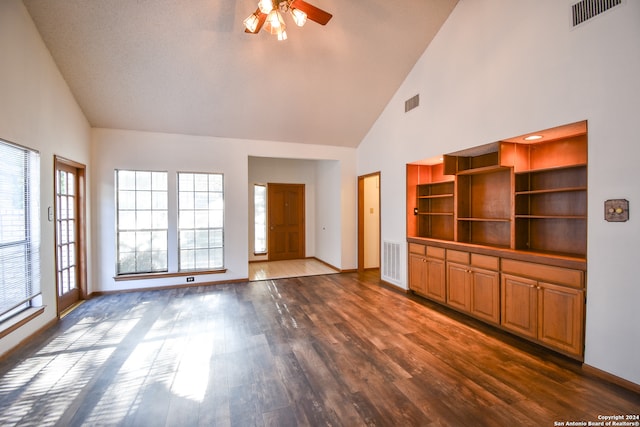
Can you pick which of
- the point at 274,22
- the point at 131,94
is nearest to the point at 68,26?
the point at 131,94

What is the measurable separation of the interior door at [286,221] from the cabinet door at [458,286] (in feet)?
15.8

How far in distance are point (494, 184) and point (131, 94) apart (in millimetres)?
5378

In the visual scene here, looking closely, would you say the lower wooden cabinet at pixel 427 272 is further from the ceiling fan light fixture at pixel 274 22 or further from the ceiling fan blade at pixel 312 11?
the ceiling fan light fixture at pixel 274 22

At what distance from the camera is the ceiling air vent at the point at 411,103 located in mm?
4500

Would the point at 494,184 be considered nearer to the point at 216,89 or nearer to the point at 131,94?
the point at 216,89

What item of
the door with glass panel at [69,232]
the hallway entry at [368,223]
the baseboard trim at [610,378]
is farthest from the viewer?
the hallway entry at [368,223]

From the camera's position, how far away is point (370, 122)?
5637 millimetres

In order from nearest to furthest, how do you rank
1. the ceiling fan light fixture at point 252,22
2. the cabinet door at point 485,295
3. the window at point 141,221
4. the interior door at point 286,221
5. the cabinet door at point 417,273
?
the ceiling fan light fixture at point 252,22, the cabinet door at point 485,295, the cabinet door at point 417,273, the window at point 141,221, the interior door at point 286,221

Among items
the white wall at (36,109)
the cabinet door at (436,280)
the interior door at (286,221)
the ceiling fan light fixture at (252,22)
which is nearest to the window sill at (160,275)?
the white wall at (36,109)

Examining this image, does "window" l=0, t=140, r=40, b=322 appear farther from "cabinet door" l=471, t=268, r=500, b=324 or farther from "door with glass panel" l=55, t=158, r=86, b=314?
"cabinet door" l=471, t=268, r=500, b=324

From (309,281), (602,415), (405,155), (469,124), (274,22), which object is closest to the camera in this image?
(602,415)

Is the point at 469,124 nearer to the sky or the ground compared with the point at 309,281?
nearer to the sky

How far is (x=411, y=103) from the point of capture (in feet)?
15.2

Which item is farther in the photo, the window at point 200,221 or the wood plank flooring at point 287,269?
the wood plank flooring at point 287,269
